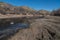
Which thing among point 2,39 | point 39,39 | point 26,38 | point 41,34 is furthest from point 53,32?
point 2,39

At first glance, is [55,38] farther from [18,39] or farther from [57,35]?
[18,39]

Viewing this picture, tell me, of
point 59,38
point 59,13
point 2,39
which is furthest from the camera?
point 59,13

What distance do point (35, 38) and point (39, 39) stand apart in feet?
1.62

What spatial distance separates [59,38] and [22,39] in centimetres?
458

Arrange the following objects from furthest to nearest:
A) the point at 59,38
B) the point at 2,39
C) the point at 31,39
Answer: the point at 2,39 < the point at 59,38 < the point at 31,39

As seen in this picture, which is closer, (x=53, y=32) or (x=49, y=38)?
(x=49, y=38)

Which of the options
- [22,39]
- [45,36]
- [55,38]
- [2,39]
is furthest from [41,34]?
[2,39]

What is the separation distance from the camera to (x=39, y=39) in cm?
1414

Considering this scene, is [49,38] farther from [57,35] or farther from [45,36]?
[57,35]

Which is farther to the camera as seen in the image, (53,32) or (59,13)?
(59,13)

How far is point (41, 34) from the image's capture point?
15336 mm

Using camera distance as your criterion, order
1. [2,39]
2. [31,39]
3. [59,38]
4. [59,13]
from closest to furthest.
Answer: [31,39] → [59,38] → [2,39] → [59,13]

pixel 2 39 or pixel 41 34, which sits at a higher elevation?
pixel 41 34

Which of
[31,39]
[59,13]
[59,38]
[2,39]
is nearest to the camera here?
[31,39]
